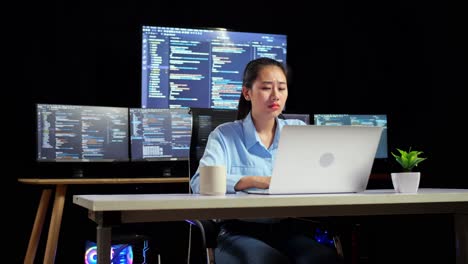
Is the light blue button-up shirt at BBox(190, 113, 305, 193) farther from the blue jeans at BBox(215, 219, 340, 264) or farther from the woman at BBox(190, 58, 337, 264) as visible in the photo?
the blue jeans at BBox(215, 219, 340, 264)

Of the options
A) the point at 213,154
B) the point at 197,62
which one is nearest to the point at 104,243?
the point at 213,154

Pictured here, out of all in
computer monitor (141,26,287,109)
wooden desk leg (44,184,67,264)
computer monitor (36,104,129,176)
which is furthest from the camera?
computer monitor (141,26,287,109)

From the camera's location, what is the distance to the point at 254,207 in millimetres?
1575

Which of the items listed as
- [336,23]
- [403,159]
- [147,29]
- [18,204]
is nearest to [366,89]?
[336,23]

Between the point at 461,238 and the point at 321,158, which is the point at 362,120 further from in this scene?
the point at 321,158

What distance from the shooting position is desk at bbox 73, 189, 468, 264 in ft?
4.57

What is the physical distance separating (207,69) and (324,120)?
3.39 ft

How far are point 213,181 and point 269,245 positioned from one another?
0.58m

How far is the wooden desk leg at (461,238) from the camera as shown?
181 centimetres

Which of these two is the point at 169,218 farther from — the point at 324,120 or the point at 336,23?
the point at 336,23

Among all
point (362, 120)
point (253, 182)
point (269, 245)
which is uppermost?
point (362, 120)

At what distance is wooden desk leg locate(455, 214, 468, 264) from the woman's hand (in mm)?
616

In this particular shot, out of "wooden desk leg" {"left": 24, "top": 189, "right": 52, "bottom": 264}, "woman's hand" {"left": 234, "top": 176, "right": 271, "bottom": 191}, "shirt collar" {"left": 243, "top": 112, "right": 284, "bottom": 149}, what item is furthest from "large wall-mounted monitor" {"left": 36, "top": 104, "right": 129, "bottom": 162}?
"woman's hand" {"left": 234, "top": 176, "right": 271, "bottom": 191}

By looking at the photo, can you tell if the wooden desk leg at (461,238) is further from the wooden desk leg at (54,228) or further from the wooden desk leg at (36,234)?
the wooden desk leg at (36,234)
